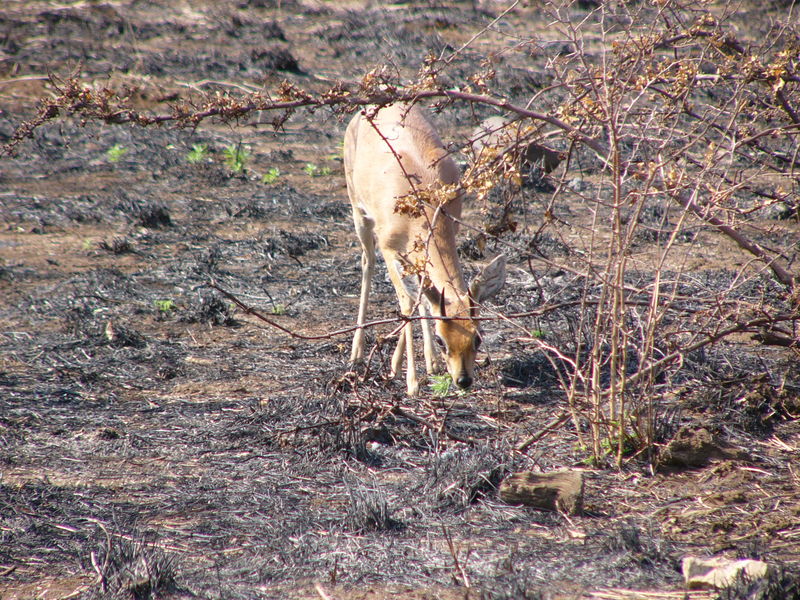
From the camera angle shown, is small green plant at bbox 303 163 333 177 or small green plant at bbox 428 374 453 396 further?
small green plant at bbox 303 163 333 177

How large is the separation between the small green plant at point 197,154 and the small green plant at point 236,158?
0.30 meters

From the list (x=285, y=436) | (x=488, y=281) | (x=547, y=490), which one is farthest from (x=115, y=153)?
(x=547, y=490)

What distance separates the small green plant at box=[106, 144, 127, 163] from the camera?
13930 mm

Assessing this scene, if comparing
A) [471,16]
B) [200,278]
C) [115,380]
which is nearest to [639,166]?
[115,380]

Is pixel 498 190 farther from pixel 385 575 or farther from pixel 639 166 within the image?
pixel 385 575

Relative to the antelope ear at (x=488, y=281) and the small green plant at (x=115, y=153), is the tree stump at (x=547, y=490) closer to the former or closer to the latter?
the antelope ear at (x=488, y=281)

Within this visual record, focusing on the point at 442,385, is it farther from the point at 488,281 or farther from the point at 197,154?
the point at 197,154

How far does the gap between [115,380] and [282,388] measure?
1.36 m

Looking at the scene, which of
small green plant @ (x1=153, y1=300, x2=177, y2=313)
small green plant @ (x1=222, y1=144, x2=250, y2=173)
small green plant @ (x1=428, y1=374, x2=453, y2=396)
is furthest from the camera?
small green plant @ (x1=222, y1=144, x2=250, y2=173)

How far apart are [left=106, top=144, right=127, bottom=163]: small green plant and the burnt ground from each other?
1.91 metres

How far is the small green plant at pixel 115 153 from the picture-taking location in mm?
13930

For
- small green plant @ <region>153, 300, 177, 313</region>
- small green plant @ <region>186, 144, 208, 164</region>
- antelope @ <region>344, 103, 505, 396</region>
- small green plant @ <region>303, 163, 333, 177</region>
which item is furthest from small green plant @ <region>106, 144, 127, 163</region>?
antelope @ <region>344, 103, 505, 396</region>

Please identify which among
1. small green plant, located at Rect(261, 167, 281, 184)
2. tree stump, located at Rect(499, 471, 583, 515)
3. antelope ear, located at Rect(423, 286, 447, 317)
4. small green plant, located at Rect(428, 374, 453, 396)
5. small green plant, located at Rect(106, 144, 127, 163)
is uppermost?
small green plant, located at Rect(106, 144, 127, 163)

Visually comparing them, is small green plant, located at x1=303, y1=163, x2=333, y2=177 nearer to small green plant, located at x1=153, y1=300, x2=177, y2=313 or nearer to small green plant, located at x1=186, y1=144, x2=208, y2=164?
small green plant, located at x1=186, y1=144, x2=208, y2=164
